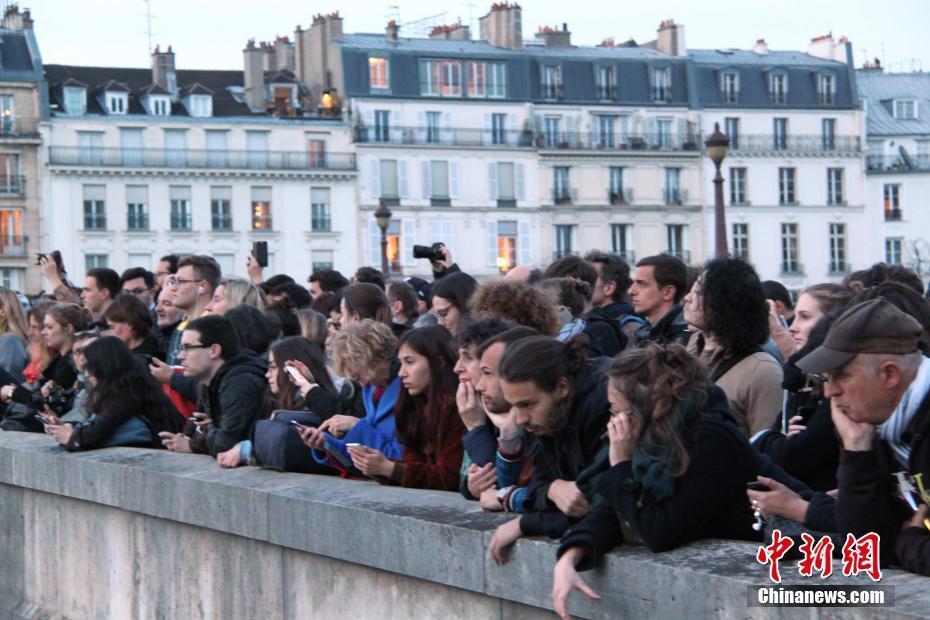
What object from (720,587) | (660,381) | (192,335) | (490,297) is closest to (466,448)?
(490,297)

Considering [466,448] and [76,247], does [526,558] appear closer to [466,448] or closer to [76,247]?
[466,448]

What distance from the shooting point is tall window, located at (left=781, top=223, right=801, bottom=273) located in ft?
262

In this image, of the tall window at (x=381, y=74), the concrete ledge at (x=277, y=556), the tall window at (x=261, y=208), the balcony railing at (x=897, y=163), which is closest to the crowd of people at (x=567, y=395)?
the concrete ledge at (x=277, y=556)

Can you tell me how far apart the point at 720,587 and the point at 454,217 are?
228 ft

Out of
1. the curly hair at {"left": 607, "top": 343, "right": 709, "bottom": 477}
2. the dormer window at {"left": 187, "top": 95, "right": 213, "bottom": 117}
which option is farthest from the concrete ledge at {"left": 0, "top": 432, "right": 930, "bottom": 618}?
the dormer window at {"left": 187, "top": 95, "right": 213, "bottom": 117}

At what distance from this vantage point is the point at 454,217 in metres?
74.1

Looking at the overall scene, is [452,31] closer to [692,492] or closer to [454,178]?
[454,178]

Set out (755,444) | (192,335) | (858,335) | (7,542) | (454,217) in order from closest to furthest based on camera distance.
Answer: (858,335), (755,444), (192,335), (7,542), (454,217)

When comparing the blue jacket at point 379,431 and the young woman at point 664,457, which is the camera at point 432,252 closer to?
the blue jacket at point 379,431

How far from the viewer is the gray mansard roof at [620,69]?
7331 cm

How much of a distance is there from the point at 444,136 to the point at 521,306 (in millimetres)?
67667

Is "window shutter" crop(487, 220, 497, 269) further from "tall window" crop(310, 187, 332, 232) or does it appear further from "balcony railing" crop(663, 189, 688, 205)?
"balcony railing" crop(663, 189, 688, 205)

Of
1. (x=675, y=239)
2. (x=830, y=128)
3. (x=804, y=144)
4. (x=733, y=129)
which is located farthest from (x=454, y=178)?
(x=830, y=128)

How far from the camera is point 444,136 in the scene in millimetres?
74438
